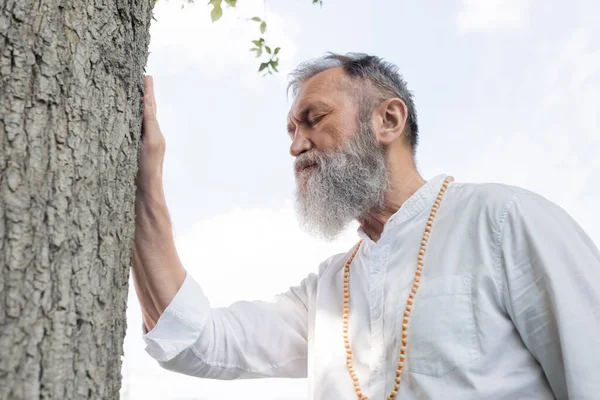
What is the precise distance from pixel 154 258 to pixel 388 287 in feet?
2.56

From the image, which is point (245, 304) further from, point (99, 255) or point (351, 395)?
point (99, 255)

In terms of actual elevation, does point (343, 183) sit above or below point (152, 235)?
above

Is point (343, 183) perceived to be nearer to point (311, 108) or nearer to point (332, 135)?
point (332, 135)

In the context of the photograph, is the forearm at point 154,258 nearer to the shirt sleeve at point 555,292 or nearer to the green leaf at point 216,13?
the shirt sleeve at point 555,292

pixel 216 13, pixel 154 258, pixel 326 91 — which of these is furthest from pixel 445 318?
pixel 216 13

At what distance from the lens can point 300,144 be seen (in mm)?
2400

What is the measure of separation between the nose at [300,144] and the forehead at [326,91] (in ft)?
0.37

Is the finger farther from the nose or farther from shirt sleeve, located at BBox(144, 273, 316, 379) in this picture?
the nose

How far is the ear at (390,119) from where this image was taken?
246 cm

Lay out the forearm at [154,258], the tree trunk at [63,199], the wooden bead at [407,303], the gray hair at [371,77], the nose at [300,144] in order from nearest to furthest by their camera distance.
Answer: the tree trunk at [63,199], the forearm at [154,258], the wooden bead at [407,303], the nose at [300,144], the gray hair at [371,77]

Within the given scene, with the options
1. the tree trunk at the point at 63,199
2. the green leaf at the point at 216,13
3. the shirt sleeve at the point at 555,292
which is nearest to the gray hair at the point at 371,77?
the green leaf at the point at 216,13

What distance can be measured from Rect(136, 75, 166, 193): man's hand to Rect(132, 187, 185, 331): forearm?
36 mm

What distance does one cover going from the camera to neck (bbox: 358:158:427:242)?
2.28 meters

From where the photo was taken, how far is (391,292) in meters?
1.94
